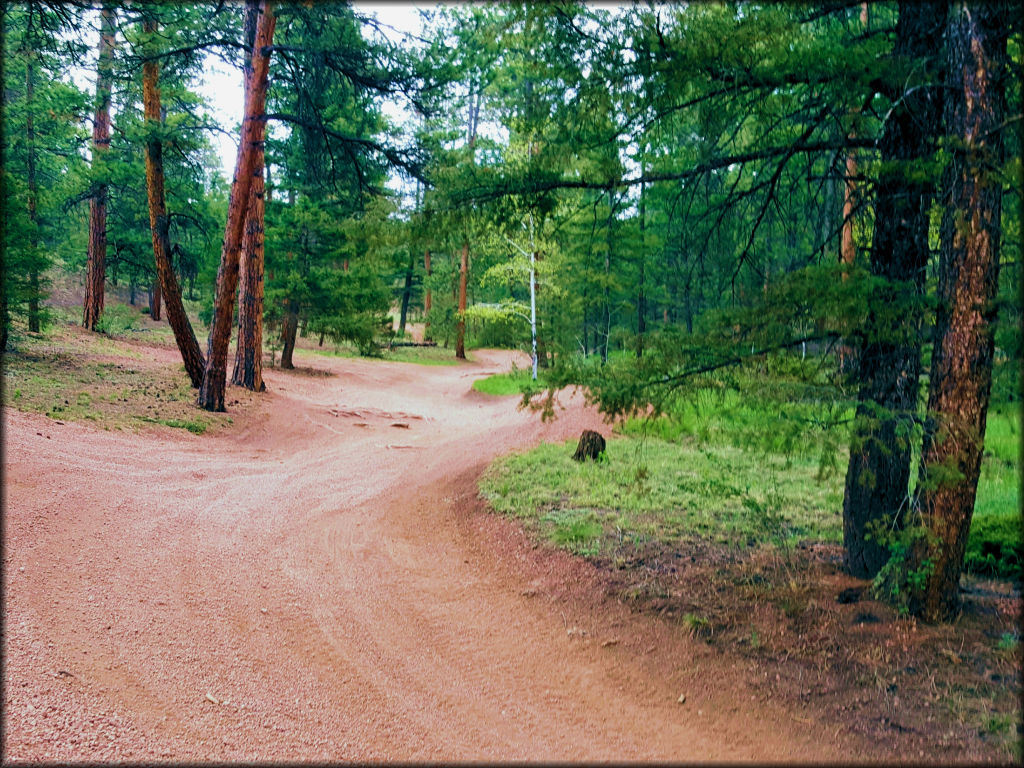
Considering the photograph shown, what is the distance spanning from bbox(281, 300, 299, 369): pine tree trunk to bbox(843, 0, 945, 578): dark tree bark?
58.3 ft

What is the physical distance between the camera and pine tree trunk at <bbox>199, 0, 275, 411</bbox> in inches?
441

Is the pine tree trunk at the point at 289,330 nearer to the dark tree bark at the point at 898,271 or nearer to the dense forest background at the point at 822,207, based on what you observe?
the dense forest background at the point at 822,207

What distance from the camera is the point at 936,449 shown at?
3830mm

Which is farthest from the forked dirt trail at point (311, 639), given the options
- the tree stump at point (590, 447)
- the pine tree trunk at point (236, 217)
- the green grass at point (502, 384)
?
the green grass at point (502, 384)

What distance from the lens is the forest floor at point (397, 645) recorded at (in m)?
3.16

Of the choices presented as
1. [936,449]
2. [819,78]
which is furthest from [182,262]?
[936,449]

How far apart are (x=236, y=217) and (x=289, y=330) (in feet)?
29.4

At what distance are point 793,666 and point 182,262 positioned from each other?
13206mm

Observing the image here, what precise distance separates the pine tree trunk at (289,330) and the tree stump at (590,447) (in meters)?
13.3

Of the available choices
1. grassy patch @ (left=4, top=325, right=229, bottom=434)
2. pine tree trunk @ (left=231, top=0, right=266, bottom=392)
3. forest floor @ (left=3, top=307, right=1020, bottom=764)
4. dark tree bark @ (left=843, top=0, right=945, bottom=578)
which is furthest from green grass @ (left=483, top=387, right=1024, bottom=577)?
Result: pine tree trunk @ (left=231, top=0, right=266, bottom=392)

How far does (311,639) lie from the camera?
408 centimetres

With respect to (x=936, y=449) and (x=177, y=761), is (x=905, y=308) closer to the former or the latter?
(x=936, y=449)

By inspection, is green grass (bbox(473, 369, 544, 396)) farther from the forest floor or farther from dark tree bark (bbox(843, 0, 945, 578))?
dark tree bark (bbox(843, 0, 945, 578))

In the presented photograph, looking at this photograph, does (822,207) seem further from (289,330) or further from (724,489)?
(289,330)
